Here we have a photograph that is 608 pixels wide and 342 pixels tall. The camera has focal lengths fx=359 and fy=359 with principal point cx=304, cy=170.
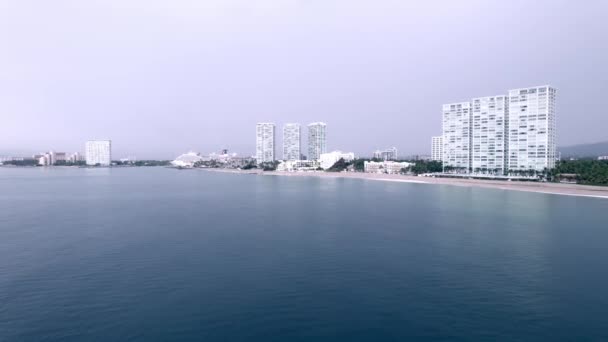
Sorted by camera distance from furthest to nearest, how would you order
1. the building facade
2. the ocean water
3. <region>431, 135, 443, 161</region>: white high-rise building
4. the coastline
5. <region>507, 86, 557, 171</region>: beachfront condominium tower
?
<region>431, 135, 443, 161</region>: white high-rise building < the building facade < <region>507, 86, 557, 171</region>: beachfront condominium tower < the coastline < the ocean water

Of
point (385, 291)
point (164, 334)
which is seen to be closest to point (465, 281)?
point (385, 291)

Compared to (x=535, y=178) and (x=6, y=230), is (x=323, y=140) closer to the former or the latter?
(x=535, y=178)

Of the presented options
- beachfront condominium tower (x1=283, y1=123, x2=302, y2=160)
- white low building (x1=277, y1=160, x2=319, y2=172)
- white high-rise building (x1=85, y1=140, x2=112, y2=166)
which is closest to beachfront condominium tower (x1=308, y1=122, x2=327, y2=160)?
beachfront condominium tower (x1=283, y1=123, x2=302, y2=160)

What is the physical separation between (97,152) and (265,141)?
2825 inches

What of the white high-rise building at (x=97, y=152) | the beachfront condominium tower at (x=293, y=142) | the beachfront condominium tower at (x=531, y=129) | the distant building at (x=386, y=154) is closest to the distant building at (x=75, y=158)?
the white high-rise building at (x=97, y=152)

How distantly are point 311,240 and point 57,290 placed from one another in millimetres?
8782

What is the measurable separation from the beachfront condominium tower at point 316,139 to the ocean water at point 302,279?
8713 centimetres

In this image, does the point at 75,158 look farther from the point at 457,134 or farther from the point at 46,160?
the point at 457,134

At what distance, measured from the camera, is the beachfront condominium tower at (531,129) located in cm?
4403

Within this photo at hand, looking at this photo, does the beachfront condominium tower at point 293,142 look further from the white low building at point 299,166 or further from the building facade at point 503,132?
the building facade at point 503,132

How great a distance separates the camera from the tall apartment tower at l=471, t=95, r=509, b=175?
48781mm

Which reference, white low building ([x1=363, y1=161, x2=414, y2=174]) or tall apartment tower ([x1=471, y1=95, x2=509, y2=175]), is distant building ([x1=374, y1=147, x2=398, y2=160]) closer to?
white low building ([x1=363, y1=161, x2=414, y2=174])

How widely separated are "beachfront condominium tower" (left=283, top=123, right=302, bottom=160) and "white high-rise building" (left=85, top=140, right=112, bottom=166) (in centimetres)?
7527

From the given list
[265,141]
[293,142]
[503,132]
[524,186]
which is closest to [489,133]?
[503,132]
